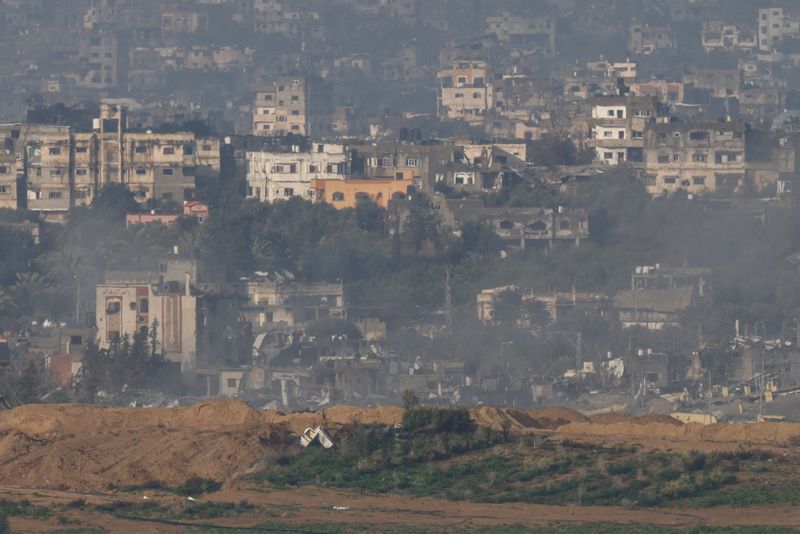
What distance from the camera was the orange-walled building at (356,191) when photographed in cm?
9006

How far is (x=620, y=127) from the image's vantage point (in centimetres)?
9931

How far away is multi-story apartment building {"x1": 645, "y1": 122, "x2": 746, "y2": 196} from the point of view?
9259 centimetres

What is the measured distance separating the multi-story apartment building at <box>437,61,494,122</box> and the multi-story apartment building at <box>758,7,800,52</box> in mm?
29176

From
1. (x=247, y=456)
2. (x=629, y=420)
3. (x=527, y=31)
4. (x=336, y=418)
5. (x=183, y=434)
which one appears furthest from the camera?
(x=527, y=31)

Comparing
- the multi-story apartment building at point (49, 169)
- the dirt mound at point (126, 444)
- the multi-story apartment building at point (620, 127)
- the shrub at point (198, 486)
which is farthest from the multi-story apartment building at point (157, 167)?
the shrub at point (198, 486)

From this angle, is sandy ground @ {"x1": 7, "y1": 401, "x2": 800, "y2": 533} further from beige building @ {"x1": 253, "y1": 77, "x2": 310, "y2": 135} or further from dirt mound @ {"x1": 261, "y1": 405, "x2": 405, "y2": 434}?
beige building @ {"x1": 253, "y1": 77, "x2": 310, "y2": 135}

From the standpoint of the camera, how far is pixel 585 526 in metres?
31.8

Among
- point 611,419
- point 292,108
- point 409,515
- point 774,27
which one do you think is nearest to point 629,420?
point 611,419

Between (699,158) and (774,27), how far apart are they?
73885 millimetres

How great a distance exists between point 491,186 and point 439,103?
46669 millimetres

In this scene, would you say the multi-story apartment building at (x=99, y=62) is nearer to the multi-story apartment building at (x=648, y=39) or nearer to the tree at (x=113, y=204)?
the multi-story apartment building at (x=648, y=39)

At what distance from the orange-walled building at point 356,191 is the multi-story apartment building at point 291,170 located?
2.15 m

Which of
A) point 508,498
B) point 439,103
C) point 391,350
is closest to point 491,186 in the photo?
point 391,350

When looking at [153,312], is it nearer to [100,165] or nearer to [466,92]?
[100,165]
